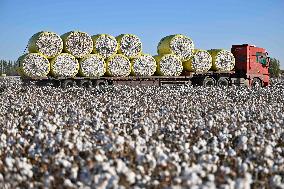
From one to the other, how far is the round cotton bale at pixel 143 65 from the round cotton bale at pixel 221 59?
4.76m

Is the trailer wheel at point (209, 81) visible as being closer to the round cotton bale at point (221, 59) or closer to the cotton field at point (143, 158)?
the round cotton bale at point (221, 59)

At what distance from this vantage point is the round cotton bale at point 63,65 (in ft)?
75.4

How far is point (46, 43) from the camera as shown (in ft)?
74.8

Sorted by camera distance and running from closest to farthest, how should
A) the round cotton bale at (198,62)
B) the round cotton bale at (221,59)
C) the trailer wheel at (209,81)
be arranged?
the round cotton bale at (198,62)
the trailer wheel at (209,81)
the round cotton bale at (221,59)

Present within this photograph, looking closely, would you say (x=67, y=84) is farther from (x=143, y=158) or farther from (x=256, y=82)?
(x=143, y=158)

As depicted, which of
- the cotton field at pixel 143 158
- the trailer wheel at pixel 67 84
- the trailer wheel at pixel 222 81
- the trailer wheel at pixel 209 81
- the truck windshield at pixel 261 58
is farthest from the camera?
the truck windshield at pixel 261 58

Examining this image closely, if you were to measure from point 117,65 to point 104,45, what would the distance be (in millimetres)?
1293

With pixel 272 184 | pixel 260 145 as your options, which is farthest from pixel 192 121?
pixel 272 184

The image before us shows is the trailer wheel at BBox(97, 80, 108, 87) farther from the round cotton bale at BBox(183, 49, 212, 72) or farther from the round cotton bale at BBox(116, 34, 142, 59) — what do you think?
the round cotton bale at BBox(183, 49, 212, 72)

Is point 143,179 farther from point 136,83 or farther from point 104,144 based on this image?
point 136,83

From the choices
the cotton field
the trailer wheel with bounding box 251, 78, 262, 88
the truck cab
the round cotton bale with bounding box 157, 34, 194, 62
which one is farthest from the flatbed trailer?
the cotton field

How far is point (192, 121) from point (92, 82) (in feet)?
50.0

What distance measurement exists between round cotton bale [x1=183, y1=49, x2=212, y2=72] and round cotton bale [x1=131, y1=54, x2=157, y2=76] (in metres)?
2.77

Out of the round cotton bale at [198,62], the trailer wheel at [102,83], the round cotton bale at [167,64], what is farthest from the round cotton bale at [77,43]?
the round cotton bale at [198,62]
